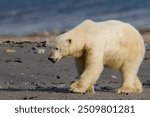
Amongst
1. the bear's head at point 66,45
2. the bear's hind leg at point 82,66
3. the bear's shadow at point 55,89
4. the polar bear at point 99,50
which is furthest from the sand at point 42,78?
the bear's head at point 66,45

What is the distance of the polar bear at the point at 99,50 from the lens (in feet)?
36.8

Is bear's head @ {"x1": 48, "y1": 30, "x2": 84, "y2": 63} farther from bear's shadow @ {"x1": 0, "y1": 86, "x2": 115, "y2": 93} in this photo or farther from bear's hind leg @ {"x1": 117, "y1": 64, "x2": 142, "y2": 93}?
bear's hind leg @ {"x1": 117, "y1": 64, "x2": 142, "y2": 93}

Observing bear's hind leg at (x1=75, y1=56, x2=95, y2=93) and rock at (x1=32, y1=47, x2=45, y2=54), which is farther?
rock at (x1=32, y1=47, x2=45, y2=54)

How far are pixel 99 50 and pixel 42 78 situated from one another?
3366 mm

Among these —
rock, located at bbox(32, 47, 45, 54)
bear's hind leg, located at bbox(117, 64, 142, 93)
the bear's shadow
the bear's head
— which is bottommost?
the bear's shadow

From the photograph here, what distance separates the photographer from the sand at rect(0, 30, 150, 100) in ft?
36.9

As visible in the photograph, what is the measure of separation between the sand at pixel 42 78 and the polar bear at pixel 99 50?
244 mm

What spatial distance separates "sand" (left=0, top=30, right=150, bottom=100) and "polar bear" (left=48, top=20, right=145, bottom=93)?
0.24 meters

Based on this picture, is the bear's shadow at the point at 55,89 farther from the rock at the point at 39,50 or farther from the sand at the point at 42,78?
the rock at the point at 39,50

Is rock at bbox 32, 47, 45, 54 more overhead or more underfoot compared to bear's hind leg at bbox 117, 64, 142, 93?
more overhead

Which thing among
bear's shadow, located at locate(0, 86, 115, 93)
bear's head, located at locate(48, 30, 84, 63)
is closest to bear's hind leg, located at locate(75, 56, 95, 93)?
bear's head, located at locate(48, 30, 84, 63)

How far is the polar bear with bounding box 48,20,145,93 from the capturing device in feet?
36.8

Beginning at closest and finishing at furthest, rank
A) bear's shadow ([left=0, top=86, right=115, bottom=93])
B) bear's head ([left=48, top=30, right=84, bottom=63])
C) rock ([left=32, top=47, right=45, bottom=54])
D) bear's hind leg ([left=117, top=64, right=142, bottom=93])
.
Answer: bear's head ([left=48, top=30, right=84, bottom=63]) < bear's hind leg ([left=117, top=64, right=142, bottom=93]) < bear's shadow ([left=0, top=86, right=115, bottom=93]) < rock ([left=32, top=47, right=45, bottom=54])

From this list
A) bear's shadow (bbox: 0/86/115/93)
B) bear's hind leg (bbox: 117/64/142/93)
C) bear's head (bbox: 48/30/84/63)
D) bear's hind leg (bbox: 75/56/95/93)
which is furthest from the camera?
bear's shadow (bbox: 0/86/115/93)
